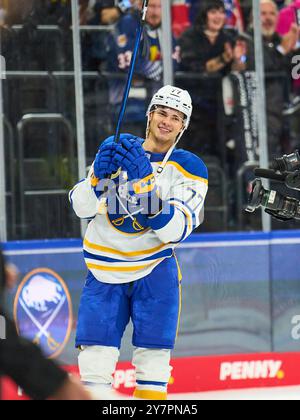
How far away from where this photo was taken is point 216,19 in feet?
17.1

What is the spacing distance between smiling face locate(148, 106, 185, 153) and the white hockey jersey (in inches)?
1.9

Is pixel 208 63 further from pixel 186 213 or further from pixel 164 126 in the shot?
pixel 186 213

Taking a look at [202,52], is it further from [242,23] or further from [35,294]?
[35,294]

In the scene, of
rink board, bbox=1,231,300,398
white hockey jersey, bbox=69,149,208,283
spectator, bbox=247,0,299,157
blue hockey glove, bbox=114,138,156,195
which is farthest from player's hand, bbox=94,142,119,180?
spectator, bbox=247,0,299,157

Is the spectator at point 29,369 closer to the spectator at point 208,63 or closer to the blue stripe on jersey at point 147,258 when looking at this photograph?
the blue stripe on jersey at point 147,258

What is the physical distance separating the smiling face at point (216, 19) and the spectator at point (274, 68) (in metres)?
0.17

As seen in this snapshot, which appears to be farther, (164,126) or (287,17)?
(287,17)

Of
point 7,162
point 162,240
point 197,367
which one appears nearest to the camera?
point 162,240

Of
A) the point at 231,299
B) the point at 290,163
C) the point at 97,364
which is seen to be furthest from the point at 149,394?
the point at 231,299

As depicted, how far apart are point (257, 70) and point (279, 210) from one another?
181 centimetres

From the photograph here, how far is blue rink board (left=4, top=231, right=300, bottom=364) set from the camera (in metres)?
5.16

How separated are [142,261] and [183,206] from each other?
0.27 meters

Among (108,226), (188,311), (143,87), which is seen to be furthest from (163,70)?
(108,226)

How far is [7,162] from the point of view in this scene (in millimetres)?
4809
